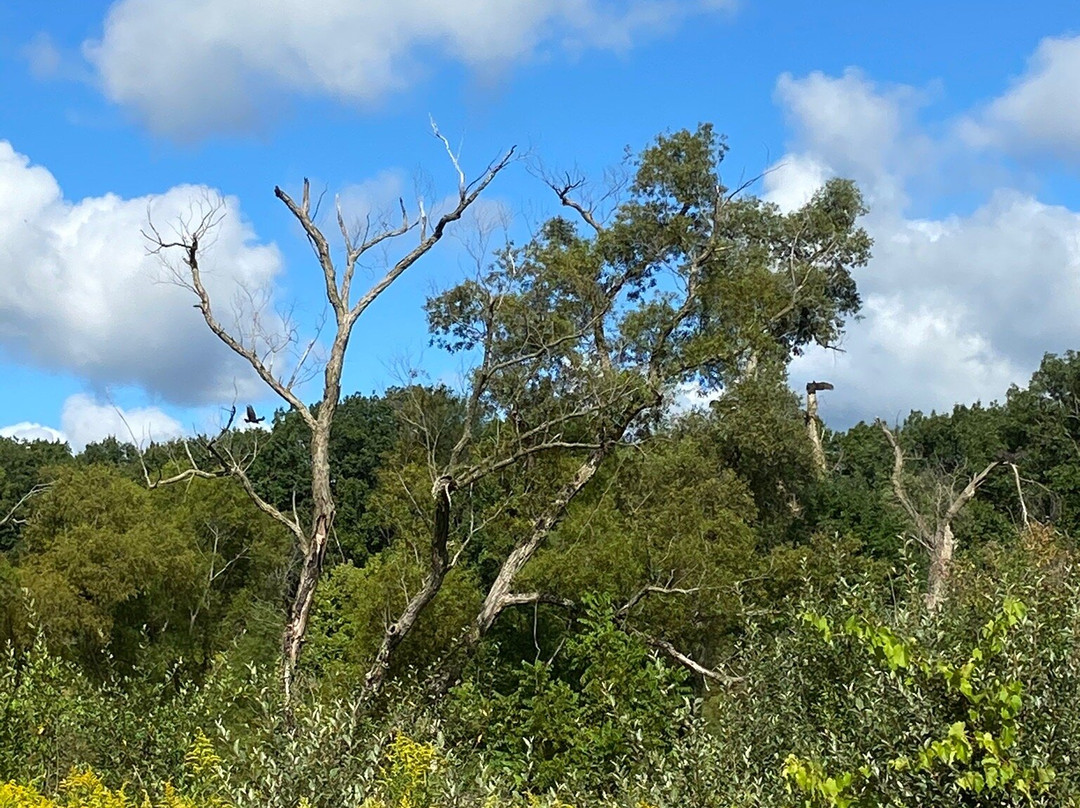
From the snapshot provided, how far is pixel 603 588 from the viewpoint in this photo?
2336 centimetres

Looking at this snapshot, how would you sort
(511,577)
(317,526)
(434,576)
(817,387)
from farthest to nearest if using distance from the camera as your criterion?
1. (817,387)
2. (511,577)
3. (434,576)
4. (317,526)

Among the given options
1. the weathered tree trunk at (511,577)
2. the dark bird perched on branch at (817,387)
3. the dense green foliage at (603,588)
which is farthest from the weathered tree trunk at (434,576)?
the dark bird perched on branch at (817,387)

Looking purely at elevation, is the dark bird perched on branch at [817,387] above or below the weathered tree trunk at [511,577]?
above

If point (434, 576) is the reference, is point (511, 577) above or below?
above

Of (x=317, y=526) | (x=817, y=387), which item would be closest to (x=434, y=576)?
(x=317, y=526)

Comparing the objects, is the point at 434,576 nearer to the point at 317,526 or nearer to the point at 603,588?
the point at 317,526

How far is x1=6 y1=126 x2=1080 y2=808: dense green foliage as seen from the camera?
5.75 metres

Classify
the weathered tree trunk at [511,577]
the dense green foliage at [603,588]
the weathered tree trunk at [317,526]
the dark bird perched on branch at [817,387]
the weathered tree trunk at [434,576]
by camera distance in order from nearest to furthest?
the dense green foliage at [603,588]
the weathered tree trunk at [317,526]
the weathered tree trunk at [434,576]
the weathered tree trunk at [511,577]
the dark bird perched on branch at [817,387]

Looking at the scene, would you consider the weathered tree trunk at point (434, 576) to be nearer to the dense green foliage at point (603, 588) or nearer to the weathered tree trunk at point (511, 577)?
the dense green foliage at point (603, 588)

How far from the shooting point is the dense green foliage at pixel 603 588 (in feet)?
18.9

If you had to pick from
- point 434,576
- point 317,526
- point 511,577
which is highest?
point 317,526

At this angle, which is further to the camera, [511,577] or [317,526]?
[511,577]

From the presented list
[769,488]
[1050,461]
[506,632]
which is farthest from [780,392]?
[506,632]

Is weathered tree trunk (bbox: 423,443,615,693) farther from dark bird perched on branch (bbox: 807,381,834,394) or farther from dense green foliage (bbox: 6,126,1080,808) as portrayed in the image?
dark bird perched on branch (bbox: 807,381,834,394)
